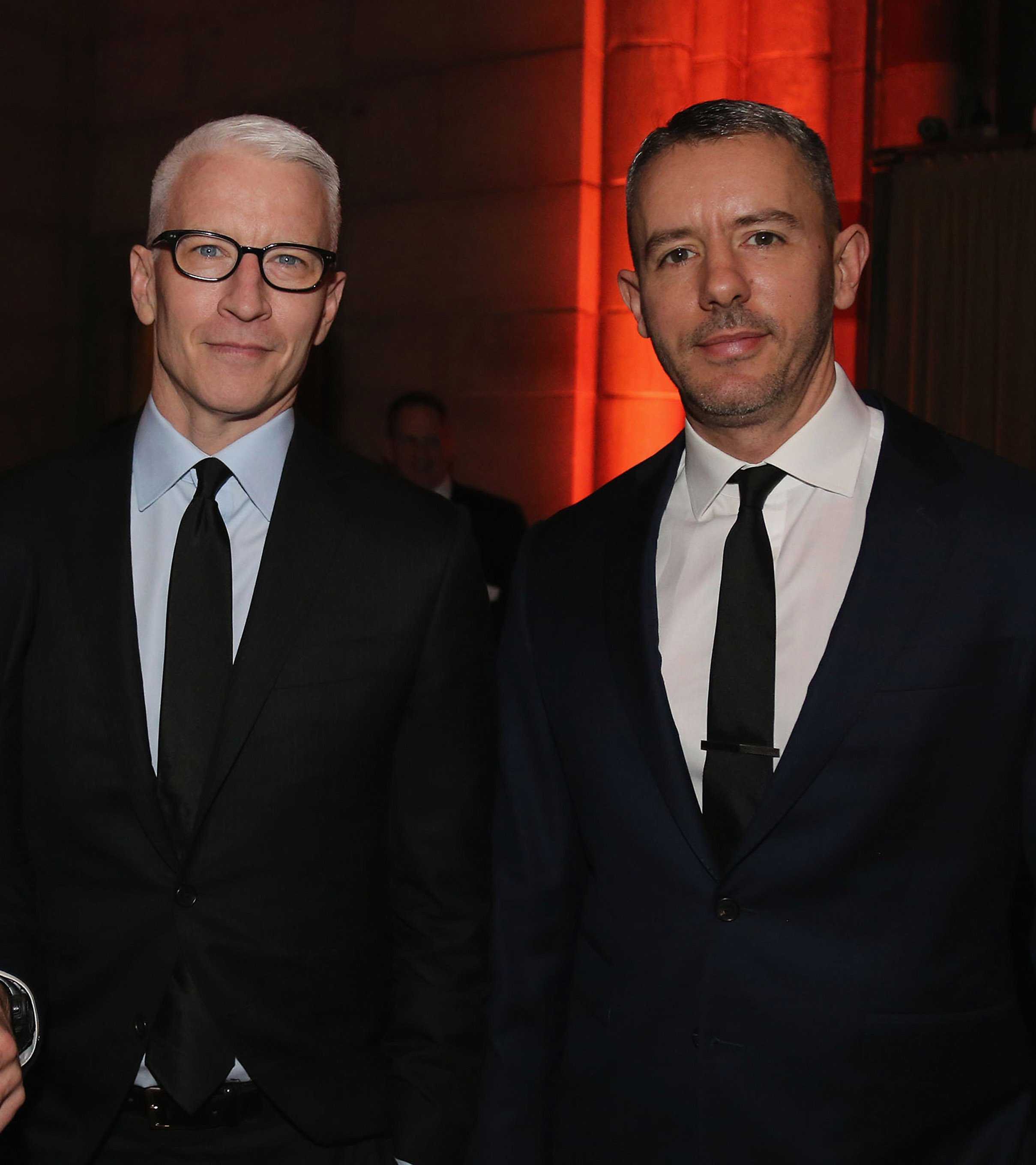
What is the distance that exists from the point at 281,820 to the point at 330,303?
0.76 meters

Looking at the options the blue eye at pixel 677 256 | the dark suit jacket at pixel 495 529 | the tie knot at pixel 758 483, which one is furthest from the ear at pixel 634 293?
the dark suit jacket at pixel 495 529

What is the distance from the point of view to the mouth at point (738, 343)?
5.61 feet

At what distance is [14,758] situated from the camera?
1.60 metres

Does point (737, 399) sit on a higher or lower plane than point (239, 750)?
higher

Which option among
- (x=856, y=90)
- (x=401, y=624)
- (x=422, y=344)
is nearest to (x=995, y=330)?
(x=856, y=90)

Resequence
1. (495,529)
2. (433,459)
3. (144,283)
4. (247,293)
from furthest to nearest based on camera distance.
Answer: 1. (433,459)
2. (495,529)
3. (144,283)
4. (247,293)

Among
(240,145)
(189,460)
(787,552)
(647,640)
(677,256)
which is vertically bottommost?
(647,640)

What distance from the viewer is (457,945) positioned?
175 centimetres

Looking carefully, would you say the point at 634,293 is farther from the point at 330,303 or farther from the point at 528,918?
the point at 528,918

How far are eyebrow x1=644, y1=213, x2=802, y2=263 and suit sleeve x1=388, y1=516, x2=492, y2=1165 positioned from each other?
527 millimetres

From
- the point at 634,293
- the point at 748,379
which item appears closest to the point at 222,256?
the point at 634,293

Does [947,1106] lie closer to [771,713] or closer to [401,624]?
[771,713]

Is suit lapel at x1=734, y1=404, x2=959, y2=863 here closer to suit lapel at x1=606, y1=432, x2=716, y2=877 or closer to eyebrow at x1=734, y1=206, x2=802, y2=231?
suit lapel at x1=606, y1=432, x2=716, y2=877

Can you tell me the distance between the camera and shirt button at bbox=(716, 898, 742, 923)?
159 cm
